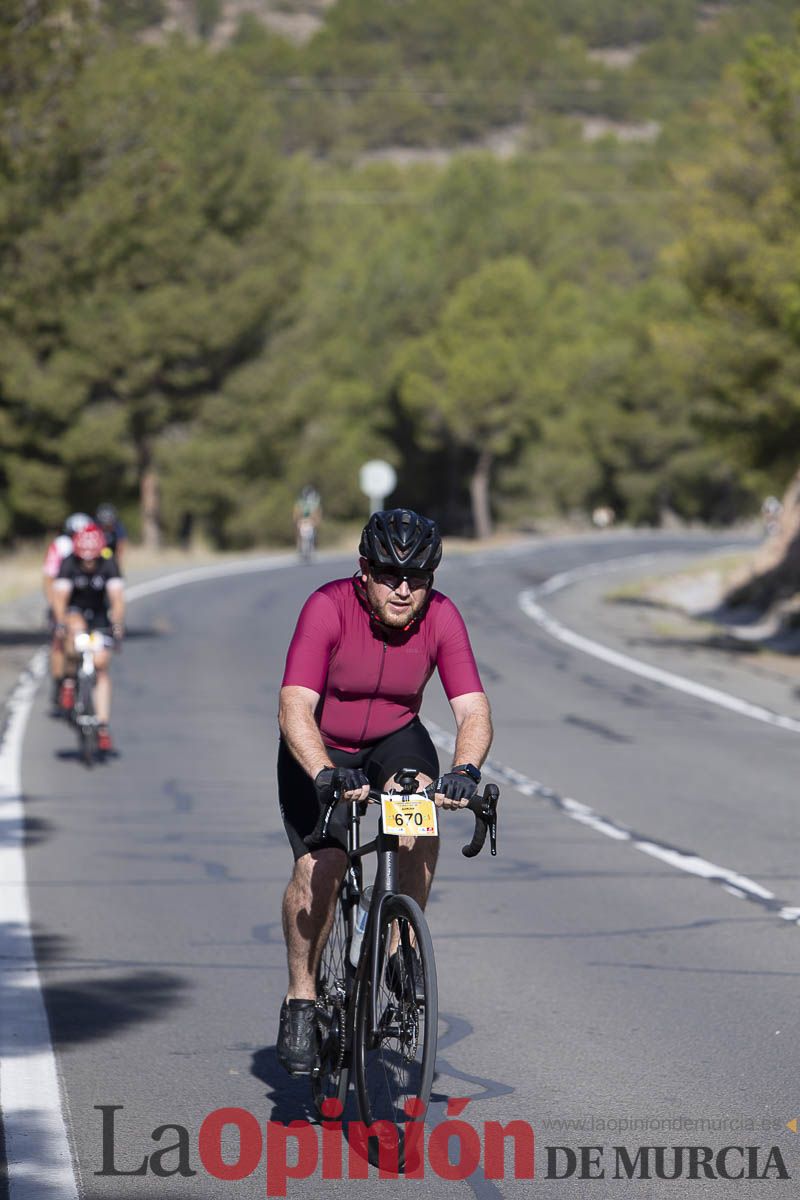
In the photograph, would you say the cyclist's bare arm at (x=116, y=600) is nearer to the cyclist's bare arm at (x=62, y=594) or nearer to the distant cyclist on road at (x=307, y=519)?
the cyclist's bare arm at (x=62, y=594)

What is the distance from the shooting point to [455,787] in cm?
529

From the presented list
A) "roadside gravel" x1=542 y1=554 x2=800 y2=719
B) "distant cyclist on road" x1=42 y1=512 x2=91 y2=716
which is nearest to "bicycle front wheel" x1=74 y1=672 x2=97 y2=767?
"distant cyclist on road" x1=42 y1=512 x2=91 y2=716

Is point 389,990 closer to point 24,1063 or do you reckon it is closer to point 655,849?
point 24,1063

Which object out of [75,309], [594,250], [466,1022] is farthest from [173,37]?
[466,1022]

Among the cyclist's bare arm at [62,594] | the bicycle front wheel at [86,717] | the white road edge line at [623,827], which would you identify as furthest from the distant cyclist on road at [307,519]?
the bicycle front wheel at [86,717]

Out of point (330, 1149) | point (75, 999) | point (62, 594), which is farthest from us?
point (62, 594)

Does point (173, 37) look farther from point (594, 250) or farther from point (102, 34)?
point (594, 250)

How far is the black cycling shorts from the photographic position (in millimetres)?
5672

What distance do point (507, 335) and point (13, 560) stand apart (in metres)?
27.8

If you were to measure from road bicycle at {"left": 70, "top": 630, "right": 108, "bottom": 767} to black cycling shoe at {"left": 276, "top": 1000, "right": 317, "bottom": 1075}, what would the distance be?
885 centimetres

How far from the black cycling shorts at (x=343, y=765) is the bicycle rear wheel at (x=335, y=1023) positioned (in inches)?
11.1

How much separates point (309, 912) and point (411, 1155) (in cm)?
79

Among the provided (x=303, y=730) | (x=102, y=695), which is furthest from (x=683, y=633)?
(x=303, y=730)

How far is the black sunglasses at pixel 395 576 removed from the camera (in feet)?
18.4
